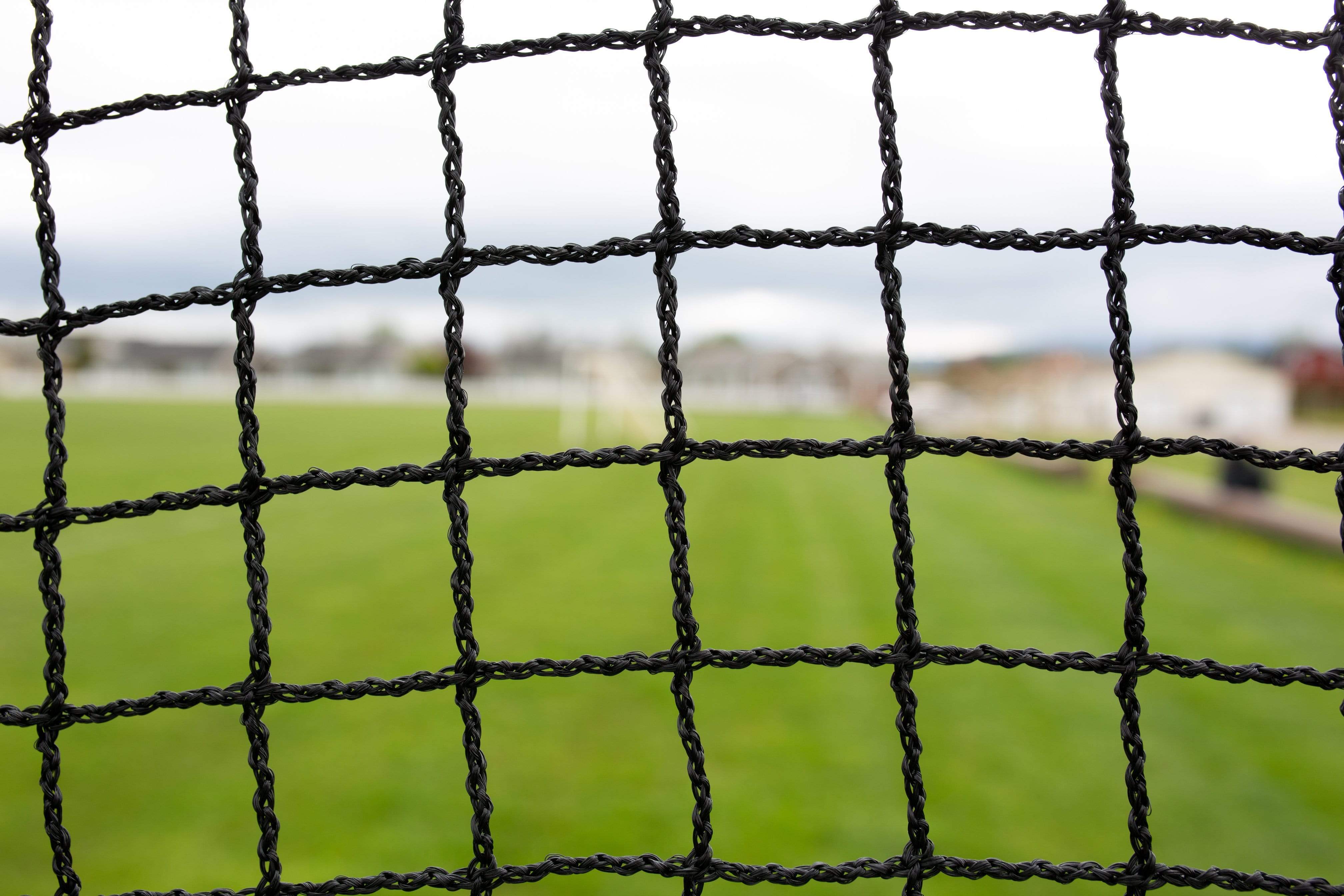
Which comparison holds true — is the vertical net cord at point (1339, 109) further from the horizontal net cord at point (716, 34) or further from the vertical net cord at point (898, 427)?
the vertical net cord at point (898, 427)

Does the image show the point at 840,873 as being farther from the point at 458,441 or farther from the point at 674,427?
the point at 458,441

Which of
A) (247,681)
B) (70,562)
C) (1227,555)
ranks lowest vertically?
(1227,555)

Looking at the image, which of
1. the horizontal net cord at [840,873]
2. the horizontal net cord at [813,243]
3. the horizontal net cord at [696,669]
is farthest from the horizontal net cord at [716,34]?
the horizontal net cord at [840,873]

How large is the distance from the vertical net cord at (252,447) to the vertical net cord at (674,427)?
56 cm

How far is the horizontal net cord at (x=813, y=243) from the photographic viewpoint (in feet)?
4.01

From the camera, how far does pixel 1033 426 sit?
35.1m

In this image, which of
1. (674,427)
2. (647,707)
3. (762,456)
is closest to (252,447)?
(674,427)

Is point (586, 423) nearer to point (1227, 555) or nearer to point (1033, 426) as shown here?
point (1033, 426)

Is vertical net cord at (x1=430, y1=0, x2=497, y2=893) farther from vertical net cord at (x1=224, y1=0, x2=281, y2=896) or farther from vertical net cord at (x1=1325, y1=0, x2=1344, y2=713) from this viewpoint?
vertical net cord at (x1=1325, y1=0, x2=1344, y2=713)

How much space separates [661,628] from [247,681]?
4.79 metres

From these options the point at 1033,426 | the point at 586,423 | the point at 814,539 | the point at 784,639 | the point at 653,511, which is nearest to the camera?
the point at 784,639

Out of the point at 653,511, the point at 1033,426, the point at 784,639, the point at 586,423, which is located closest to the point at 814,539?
the point at 653,511

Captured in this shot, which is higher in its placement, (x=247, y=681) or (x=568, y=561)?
(x=247, y=681)

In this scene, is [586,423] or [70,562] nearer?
[70,562]
